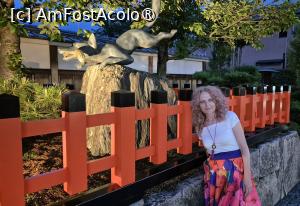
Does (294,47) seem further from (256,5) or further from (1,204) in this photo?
(1,204)

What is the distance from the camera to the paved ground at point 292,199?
13.8 ft

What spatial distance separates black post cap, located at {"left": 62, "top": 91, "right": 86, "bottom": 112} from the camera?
5.69 ft

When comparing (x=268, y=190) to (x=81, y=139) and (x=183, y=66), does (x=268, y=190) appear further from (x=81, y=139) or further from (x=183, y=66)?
(x=183, y=66)

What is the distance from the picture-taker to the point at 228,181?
229 cm

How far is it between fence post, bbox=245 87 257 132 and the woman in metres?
1.61

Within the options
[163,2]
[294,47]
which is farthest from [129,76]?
[294,47]

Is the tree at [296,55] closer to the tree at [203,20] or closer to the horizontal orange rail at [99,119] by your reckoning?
the tree at [203,20]

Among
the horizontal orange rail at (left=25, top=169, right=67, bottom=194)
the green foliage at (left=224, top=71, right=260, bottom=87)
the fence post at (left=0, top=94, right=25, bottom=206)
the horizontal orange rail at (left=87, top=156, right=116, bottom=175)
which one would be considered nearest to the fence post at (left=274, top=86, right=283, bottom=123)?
the horizontal orange rail at (left=87, top=156, right=116, bottom=175)

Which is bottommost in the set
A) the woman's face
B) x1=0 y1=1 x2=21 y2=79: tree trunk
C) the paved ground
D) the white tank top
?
the paved ground

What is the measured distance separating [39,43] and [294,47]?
8.47 m

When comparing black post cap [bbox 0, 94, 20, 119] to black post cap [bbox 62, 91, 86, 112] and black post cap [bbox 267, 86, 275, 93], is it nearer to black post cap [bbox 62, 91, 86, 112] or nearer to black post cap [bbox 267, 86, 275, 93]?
black post cap [bbox 62, 91, 86, 112]

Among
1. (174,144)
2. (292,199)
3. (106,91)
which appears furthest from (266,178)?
(106,91)

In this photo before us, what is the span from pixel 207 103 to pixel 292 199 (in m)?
3.06

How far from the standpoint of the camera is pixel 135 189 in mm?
2123
